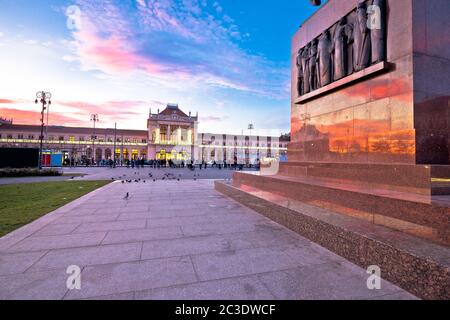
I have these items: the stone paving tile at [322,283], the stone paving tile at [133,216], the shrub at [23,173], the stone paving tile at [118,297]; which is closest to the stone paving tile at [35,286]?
the stone paving tile at [118,297]

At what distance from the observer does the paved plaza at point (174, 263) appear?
2.48m

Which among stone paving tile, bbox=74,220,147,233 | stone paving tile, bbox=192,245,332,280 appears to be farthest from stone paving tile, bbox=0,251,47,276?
stone paving tile, bbox=192,245,332,280

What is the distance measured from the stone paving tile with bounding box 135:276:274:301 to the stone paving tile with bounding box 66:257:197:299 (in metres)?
0.13

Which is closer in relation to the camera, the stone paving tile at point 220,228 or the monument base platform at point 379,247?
the monument base platform at point 379,247

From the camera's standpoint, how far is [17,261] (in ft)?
10.5

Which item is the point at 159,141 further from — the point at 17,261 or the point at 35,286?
the point at 35,286

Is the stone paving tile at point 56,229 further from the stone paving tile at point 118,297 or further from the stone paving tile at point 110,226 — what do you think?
the stone paving tile at point 118,297

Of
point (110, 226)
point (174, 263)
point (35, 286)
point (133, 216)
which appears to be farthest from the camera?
point (133, 216)

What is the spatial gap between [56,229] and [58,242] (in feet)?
3.17

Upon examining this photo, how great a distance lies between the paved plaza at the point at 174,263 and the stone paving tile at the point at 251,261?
13 millimetres

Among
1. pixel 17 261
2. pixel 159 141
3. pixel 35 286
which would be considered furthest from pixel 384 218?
pixel 159 141

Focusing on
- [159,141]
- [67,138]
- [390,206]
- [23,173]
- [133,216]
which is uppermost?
[67,138]
